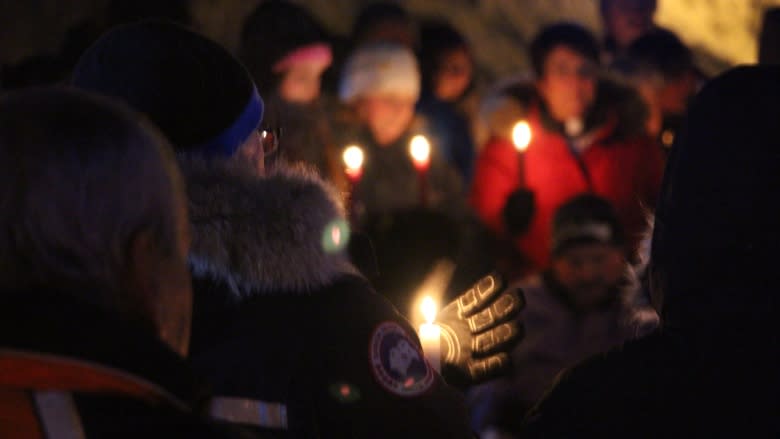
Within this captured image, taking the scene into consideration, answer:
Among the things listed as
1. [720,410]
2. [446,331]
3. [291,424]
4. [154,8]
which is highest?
[720,410]

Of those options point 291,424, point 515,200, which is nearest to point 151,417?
point 291,424

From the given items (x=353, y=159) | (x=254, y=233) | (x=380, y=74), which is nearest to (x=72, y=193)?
(x=254, y=233)

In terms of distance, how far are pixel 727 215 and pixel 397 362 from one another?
0.62 meters

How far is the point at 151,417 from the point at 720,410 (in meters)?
0.98

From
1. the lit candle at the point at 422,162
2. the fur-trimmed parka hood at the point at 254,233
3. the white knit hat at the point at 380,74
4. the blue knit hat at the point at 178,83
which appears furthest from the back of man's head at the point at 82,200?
the white knit hat at the point at 380,74

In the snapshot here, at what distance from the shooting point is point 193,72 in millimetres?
2129

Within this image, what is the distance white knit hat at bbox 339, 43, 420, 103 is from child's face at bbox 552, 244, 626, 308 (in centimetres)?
131

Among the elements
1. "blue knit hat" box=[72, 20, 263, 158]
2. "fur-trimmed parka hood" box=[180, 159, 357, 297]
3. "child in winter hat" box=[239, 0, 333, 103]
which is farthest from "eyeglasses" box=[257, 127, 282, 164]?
"child in winter hat" box=[239, 0, 333, 103]

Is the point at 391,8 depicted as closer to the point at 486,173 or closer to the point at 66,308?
the point at 486,173

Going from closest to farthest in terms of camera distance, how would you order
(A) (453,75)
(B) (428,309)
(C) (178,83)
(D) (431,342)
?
1. (C) (178,83)
2. (D) (431,342)
3. (B) (428,309)
4. (A) (453,75)

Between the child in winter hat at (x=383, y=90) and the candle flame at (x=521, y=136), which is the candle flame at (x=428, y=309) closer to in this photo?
the candle flame at (x=521, y=136)

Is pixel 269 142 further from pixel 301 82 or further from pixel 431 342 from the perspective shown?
pixel 301 82

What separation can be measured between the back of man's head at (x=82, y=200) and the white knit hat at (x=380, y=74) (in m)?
4.49

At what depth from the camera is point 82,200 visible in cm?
139
